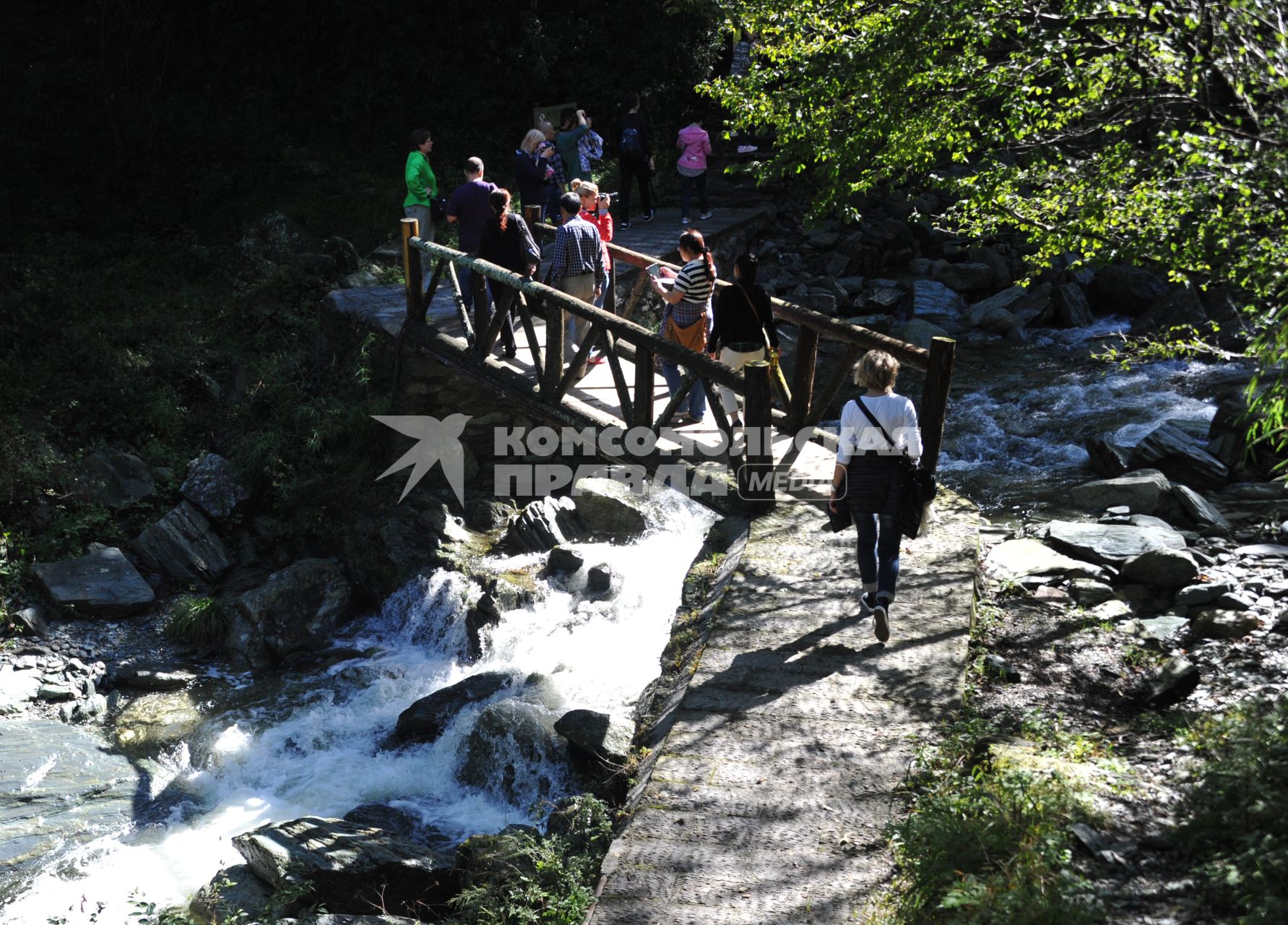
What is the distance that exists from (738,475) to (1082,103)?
11.2 ft

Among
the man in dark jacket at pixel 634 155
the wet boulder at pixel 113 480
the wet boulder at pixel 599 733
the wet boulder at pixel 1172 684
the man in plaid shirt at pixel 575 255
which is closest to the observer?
the wet boulder at pixel 1172 684

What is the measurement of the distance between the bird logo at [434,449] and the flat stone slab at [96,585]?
2.56 metres

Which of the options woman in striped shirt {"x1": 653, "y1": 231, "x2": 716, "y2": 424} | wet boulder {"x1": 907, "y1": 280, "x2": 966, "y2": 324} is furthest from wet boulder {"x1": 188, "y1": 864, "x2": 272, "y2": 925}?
wet boulder {"x1": 907, "y1": 280, "x2": 966, "y2": 324}

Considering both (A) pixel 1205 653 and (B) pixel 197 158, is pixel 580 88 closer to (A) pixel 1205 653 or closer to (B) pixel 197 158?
(B) pixel 197 158

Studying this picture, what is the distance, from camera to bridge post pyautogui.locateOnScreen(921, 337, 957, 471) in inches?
279

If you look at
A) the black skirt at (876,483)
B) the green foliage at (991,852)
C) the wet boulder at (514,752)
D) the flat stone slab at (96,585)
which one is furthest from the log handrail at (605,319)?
the flat stone slab at (96,585)

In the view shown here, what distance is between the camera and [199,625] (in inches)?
405

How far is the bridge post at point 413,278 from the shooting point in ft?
36.2

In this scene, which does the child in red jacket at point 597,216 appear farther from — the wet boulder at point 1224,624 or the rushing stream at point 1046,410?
the wet boulder at point 1224,624

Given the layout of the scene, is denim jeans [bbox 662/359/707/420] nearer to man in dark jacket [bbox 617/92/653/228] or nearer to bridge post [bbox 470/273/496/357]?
Answer: bridge post [bbox 470/273/496/357]

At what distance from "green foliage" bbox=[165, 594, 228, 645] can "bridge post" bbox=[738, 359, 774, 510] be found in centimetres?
549

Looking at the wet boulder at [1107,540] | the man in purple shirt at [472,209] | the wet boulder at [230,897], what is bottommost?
the wet boulder at [230,897]

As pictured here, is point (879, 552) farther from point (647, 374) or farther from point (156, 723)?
point (156, 723)

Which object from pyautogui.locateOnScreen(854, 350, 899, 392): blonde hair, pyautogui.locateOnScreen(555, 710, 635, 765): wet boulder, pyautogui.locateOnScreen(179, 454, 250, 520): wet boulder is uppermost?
pyautogui.locateOnScreen(854, 350, 899, 392): blonde hair
